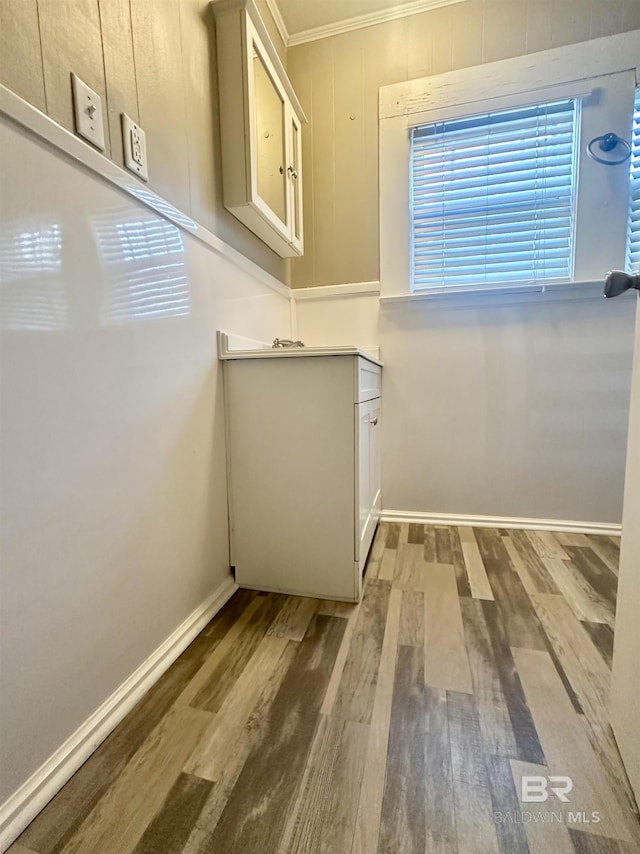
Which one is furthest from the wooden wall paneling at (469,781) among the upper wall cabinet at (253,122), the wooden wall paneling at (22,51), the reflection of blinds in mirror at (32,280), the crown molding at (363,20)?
the crown molding at (363,20)

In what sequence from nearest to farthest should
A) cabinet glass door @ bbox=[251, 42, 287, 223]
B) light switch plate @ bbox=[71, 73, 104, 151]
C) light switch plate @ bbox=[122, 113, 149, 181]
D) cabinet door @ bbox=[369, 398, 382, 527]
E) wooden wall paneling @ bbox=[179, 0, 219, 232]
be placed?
1. light switch plate @ bbox=[71, 73, 104, 151]
2. light switch plate @ bbox=[122, 113, 149, 181]
3. wooden wall paneling @ bbox=[179, 0, 219, 232]
4. cabinet glass door @ bbox=[251, 42, 287, 223]
5. cabinet door @ bbox=[369, 398, 382, 527]

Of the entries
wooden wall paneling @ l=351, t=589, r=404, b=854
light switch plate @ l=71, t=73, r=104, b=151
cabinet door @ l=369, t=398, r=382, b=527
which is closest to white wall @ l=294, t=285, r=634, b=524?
cabinet door @ l=369, t=398, r=382, b=527

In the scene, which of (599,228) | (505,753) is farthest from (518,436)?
(505,753)

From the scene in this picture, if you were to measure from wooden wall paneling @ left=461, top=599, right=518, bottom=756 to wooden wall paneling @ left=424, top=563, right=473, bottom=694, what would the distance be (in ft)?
0.07

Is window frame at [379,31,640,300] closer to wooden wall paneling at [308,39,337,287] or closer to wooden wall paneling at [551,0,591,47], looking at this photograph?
wooden wall paneling at [551,0,591,47]

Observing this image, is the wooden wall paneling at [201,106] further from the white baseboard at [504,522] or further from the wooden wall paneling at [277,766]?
the white baseboard at [504,522]

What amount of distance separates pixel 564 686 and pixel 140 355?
1.35 metres

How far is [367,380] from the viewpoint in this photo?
151 cm

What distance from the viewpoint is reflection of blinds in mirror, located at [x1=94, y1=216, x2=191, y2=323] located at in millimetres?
838

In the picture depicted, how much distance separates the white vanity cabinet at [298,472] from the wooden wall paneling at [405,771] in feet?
1.28

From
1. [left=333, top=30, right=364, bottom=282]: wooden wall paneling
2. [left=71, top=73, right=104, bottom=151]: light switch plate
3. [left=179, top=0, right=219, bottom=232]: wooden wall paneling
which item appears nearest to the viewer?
[left=71, top=73, right=104, bottom=151]: light switch plate

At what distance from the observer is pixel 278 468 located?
1.34 meters

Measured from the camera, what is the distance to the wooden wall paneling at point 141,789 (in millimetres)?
617

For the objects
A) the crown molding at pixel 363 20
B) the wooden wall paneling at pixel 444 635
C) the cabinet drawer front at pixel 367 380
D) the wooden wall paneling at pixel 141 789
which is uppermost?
the crown molding at pixel 363 20
